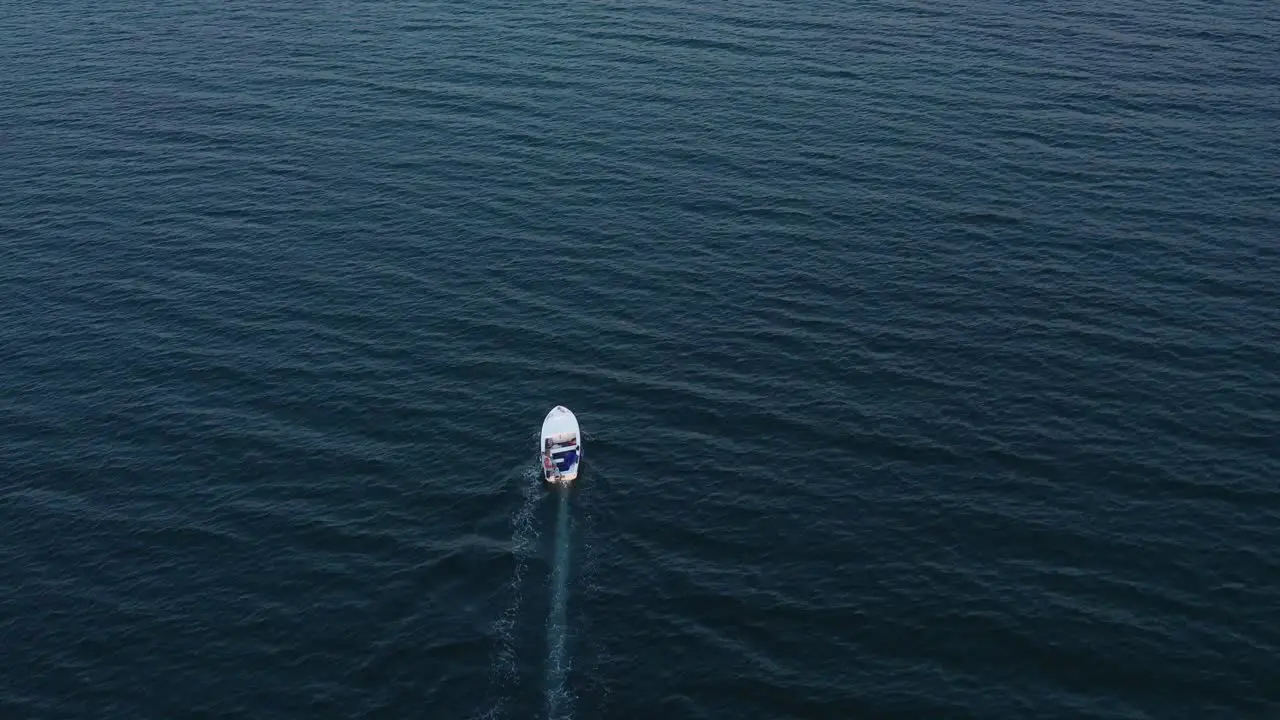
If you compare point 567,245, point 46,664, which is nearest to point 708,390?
point 567,245

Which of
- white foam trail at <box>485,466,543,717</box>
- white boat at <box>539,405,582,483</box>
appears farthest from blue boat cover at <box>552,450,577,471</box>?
white foam trail at <box>485,466,543,717</box>

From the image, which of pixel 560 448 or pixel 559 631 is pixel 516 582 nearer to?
pixel 559 631

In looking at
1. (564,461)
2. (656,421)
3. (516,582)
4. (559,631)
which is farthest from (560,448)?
(559,631)

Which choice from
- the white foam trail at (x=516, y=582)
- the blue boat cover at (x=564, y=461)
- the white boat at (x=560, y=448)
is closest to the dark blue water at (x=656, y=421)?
the white foam trail at (x=516, y=582)

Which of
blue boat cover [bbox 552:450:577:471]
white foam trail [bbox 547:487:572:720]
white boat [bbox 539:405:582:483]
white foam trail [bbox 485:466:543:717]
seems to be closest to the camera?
white foam trail [bbox 547:487:572:720]

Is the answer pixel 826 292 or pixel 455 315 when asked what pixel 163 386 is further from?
pixel 826 292

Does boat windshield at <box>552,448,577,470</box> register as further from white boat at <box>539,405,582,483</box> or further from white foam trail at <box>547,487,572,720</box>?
white foam trail at <box>547,487,572,720</box>
